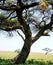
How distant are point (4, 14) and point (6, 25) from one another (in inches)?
37.7

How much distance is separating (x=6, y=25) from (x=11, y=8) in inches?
184

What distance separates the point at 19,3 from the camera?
57.7 ft

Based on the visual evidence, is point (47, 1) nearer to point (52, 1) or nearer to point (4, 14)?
point (52, 1)

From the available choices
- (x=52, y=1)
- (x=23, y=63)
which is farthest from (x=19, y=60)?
(x=52, y=1)

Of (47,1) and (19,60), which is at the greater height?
(47,1)

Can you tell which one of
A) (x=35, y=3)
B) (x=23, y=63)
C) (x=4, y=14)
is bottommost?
(x=23, y=63)

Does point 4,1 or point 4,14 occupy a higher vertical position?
point 4,1

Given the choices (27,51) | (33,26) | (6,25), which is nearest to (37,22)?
(33,26)

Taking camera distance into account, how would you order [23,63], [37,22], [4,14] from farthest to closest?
[37,22] < [4,14] < [23,63]

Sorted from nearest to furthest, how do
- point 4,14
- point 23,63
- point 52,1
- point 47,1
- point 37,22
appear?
point 47,1, point 52,1, point 23,63, point 4,14, point 37,22

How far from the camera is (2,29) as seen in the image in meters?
22.4

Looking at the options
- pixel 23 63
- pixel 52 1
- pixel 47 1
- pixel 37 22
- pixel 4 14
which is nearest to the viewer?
pixel 47 1

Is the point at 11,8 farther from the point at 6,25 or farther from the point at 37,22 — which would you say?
the point at 37,22

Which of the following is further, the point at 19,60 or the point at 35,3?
the point at 19,60
